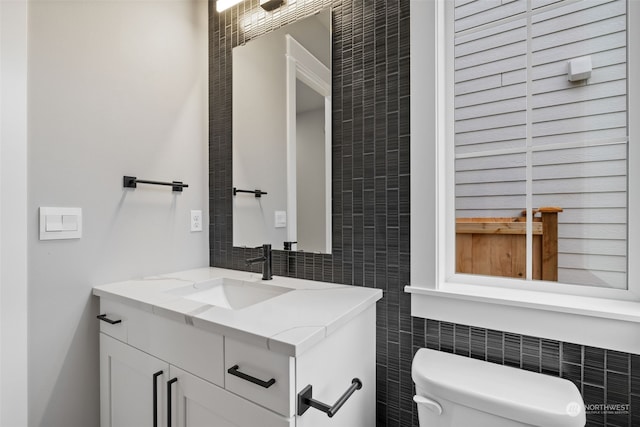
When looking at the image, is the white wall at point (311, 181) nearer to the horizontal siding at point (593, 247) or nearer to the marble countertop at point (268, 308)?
the marble countertop at point (268, 308)

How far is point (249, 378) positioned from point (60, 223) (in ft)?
3.02

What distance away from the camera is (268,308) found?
3.18ft

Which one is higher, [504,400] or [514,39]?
[514,39]

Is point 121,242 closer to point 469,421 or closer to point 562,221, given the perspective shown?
point 469,421

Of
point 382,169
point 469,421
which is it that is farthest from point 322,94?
point 469,421

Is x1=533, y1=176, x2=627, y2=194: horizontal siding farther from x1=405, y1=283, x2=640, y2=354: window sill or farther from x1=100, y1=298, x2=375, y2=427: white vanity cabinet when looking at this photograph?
x1=100, y1=298, x2=375, y2=427: white vanity cabinet

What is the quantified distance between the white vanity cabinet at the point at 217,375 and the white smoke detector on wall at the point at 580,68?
1.11 metres

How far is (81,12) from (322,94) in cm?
97

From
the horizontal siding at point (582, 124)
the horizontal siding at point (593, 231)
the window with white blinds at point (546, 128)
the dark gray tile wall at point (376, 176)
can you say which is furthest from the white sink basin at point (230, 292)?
the horizontal siding at point (582, 124)

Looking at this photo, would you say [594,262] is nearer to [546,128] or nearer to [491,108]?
[546,128]

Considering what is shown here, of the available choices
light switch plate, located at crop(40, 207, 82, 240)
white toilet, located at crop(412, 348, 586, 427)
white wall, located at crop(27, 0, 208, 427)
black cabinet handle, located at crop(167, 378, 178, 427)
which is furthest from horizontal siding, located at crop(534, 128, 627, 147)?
light switch plate, located at crop(40, 207, 82, 240)

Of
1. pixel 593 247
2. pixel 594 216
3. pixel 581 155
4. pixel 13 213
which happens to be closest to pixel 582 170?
pixel 581 155

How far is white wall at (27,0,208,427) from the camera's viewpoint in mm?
1093

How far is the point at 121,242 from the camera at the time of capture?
1.31 m
